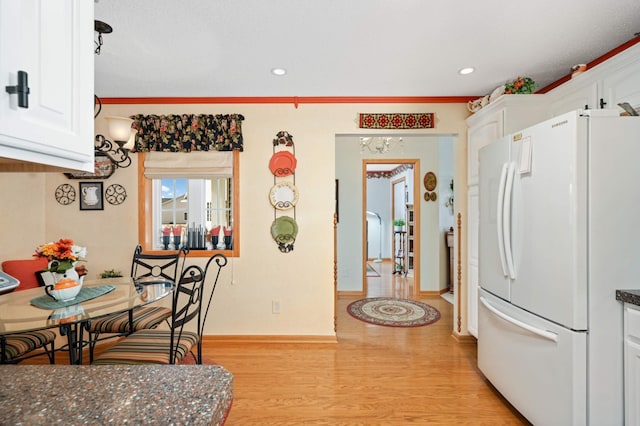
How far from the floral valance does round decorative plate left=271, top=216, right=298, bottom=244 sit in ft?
2.77

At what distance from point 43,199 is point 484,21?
4111 mm

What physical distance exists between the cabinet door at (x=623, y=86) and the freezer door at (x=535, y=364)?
4.60 ft

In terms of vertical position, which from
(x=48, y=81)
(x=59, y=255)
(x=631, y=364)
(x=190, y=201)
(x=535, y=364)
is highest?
(x=48, y=81)

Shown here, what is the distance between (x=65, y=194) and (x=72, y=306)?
77.5 inches

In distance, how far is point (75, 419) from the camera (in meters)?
0.61

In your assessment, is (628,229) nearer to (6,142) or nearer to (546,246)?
(546,246)

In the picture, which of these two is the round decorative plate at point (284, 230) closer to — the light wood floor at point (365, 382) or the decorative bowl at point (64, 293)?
the light wood floor at point (365, 382)

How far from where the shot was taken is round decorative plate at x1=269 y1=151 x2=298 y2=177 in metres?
3.19

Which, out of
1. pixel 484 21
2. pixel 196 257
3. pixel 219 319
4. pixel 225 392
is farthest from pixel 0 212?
pixel 484 21

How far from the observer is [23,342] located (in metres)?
2.06

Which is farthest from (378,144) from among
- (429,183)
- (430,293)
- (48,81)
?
(48,81)

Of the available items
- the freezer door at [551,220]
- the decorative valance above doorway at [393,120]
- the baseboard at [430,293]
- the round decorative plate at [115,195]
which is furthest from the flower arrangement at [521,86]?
the round decorative plate at [115,195]

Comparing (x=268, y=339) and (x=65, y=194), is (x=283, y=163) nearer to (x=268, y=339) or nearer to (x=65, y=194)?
(x=268, y=339)

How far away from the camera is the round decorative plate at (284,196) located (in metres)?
3.21
